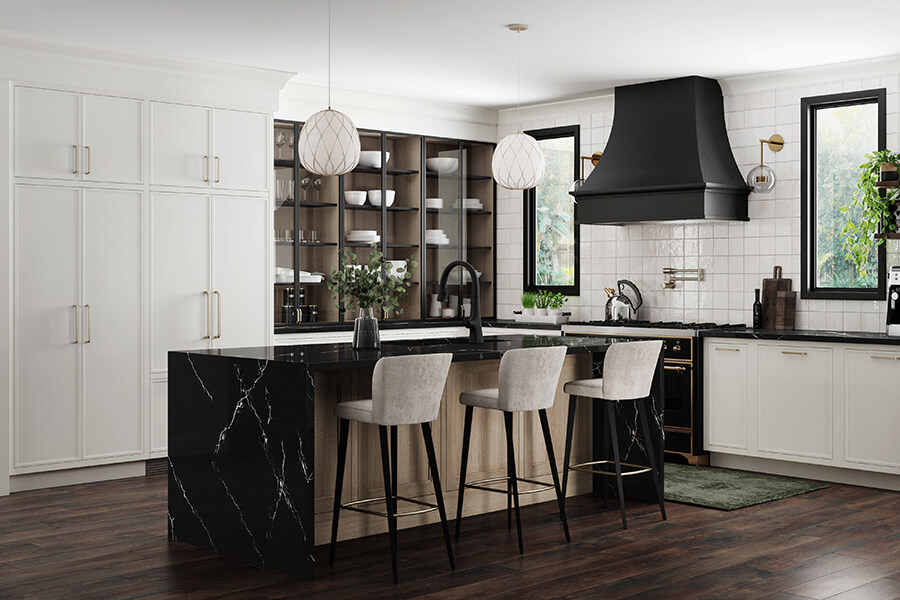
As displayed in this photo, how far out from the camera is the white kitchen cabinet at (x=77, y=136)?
614cm

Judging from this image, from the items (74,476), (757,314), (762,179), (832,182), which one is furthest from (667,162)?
(74,476)

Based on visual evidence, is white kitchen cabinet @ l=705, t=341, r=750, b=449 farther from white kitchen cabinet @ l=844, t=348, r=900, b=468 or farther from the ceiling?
the ceiling

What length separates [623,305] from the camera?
309 inches

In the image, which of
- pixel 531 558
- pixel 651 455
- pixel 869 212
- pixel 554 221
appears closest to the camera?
pixel 531 558

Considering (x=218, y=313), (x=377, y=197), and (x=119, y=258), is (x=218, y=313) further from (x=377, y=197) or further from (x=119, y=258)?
(x=377, y=197)

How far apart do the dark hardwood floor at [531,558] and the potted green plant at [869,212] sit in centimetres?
171

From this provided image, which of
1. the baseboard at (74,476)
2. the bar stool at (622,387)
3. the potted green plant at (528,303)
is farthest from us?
the potted green plant at (528,303)

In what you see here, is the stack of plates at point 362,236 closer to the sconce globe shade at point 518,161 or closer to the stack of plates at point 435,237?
the stack of plates at point 435,237

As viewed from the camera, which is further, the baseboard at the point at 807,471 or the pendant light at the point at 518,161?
the baseboard at the point at 807,471

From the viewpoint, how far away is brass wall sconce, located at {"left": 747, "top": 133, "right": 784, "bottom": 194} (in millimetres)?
7156

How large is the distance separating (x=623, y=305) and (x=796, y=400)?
1683mm

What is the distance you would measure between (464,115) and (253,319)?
2.68 meters

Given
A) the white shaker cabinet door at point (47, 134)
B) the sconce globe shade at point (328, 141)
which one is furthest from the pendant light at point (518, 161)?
the white shaker cabinet door at point (47, 134)

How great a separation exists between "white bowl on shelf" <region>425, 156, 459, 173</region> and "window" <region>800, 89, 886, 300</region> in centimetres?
286
